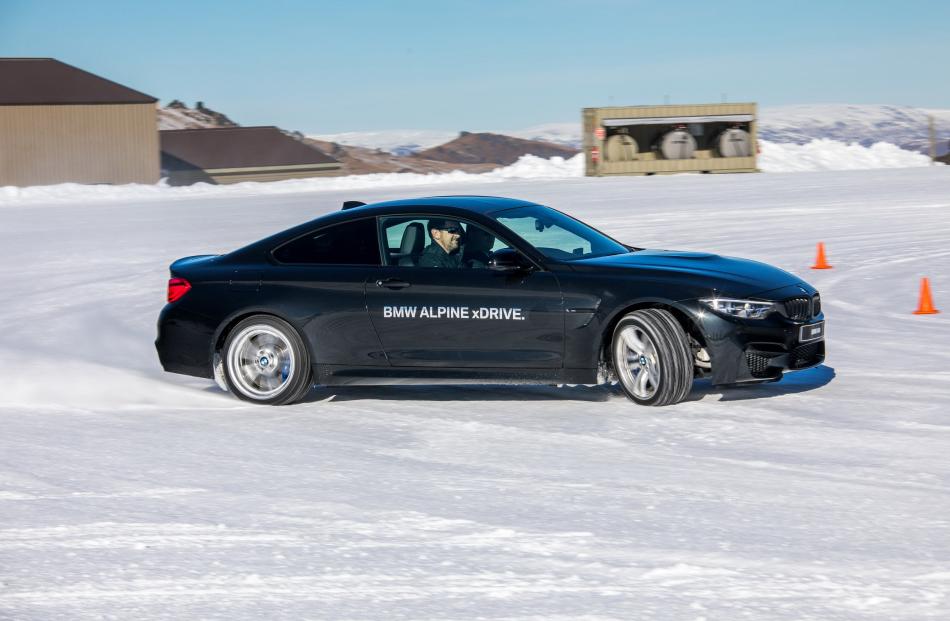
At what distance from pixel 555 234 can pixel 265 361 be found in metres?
2.23

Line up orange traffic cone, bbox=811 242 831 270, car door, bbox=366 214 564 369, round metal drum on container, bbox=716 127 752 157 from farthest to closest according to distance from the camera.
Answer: round metal drum on container, bbox=716 127 752 157 → orange traffic cone, bbox=811 242 831 270 → car door, bbox=366 214 564 369

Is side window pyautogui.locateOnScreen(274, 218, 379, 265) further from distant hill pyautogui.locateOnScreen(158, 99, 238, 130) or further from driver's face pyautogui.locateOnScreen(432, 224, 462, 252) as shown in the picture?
distant hill pyautogui.locateOnScreen(158, 99, 238, 130)

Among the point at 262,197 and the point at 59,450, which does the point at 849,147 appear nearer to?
the point at 262,197

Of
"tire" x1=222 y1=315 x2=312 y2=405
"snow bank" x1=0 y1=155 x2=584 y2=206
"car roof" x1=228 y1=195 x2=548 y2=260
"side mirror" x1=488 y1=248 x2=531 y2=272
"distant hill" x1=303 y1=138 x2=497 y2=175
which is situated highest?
"distant hill" x1=303 y1=138 x2=497 y2=175

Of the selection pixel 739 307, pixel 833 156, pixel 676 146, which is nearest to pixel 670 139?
pixel 676 146

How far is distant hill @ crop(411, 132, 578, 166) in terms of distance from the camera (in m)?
140

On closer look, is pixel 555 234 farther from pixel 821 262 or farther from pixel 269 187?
pixel 269 187

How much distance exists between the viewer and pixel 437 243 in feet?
30.9

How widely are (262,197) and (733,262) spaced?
34.0m

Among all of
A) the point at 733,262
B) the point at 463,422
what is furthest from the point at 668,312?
the point at 463,422

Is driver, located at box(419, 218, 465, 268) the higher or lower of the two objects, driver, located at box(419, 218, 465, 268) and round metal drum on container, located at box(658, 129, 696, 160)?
the lower

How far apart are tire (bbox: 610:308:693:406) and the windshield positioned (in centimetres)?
76

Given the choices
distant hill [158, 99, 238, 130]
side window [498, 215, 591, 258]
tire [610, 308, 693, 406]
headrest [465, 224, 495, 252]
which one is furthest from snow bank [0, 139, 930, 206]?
distant hill [158, 99, 238, 130]

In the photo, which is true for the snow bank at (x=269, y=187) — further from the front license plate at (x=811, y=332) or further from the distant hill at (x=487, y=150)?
the distant hill at (x=487, y=150)
